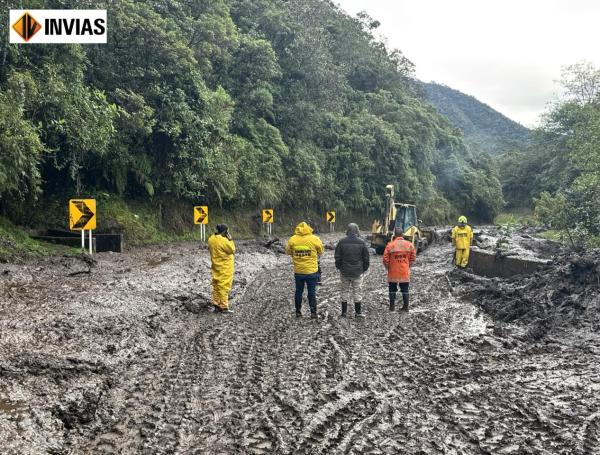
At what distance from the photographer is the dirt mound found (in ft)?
30.8

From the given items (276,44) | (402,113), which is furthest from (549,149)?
(276,44)

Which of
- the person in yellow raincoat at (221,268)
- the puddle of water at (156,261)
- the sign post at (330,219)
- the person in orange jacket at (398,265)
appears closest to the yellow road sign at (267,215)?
the sign post at (330,219)

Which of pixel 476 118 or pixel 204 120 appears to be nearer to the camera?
pixel 204 120

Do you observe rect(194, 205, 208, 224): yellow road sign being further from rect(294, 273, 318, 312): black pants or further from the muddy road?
rect(294, 273, 318, 312): black pants

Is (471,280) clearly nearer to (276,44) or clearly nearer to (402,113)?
(276,44)

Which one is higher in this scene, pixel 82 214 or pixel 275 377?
pixel 82 214

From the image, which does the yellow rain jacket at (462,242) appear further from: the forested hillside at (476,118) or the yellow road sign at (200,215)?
the forested hillside at (476,118)

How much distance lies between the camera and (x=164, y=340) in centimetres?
793

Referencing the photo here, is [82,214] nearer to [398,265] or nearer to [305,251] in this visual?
[305,251]

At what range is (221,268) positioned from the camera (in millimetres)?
10359

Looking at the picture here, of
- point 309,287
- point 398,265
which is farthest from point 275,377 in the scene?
point 398,265

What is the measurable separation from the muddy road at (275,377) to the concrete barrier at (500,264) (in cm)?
294

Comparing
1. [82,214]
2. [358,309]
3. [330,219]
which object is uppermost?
[82,214]

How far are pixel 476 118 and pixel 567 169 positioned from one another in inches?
4456
